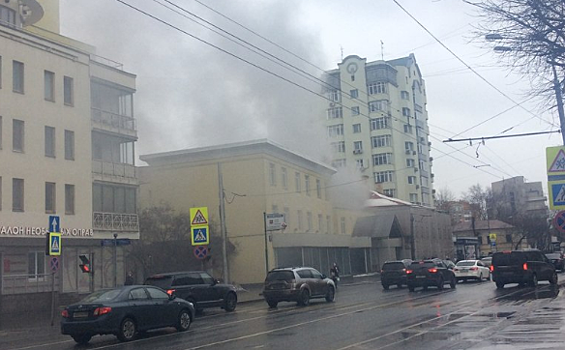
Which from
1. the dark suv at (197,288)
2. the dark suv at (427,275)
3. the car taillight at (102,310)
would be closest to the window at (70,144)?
the dark suv at (197,288)

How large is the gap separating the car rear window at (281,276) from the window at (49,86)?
1601 cm

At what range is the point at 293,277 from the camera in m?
26.6

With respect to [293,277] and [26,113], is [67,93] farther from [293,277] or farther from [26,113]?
[293,277]

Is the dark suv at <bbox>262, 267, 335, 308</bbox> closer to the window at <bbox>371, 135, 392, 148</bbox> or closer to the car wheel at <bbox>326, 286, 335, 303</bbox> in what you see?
the car wheel at <bbox>326, 286, 335, 303</bbox>

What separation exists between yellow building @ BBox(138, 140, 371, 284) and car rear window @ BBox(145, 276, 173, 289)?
76.7ft

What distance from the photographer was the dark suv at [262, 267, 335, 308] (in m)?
26.4

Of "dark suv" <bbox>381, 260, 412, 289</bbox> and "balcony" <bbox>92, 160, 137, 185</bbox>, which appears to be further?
"balcony" <bbox>92, 160, 137, 185</bbox>

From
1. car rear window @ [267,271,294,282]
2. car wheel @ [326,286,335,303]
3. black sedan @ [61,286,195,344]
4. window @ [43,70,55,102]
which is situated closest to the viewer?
black sedan @ [61,286,195,344]

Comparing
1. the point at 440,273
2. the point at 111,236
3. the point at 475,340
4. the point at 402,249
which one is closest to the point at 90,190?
the point at 111,236

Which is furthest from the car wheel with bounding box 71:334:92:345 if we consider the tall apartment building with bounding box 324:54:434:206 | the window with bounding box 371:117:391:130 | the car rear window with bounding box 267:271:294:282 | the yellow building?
the window with bounding box 371:117:391:130

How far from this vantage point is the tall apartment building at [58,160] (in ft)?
104

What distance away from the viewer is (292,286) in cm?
2639

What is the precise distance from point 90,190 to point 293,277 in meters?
15.1

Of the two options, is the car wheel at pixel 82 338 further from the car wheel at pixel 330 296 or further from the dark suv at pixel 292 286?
the car wheel at pixel 330 296
